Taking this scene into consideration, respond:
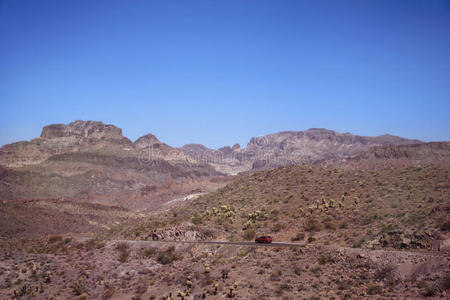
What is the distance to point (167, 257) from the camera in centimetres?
3198

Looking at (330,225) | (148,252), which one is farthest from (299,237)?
(148,252)

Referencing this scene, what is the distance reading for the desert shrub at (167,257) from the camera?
3162 cm

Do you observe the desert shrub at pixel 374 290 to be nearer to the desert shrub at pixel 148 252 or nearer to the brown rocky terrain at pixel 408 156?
the desert shrub at pixel 148 252

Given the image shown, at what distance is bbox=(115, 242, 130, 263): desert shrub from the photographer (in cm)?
3324

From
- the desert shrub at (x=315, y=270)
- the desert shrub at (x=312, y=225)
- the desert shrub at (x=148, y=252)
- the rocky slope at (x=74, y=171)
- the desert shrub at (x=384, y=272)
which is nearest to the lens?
the desert shrub at (x=384, y=272)

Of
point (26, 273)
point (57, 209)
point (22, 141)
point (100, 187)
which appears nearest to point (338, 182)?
point (26, 273)

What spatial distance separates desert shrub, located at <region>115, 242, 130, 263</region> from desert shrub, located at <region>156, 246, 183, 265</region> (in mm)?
3262

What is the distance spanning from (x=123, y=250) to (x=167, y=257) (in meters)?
5.27

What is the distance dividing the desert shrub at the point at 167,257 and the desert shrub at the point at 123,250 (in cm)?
326

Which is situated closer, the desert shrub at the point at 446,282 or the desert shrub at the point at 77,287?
the desert shrub at the point at 446,282

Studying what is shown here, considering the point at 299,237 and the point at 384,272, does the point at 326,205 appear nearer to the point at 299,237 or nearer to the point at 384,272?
the point at 299,237

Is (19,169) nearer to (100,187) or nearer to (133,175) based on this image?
(100,187)

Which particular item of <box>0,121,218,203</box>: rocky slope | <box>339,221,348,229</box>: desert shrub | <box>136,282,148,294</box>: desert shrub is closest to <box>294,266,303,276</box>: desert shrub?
<box>136,282,148,294</box>: desert shrub

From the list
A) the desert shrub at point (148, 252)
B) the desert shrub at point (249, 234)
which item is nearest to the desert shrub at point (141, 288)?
the desert shrub at point (148, 252)
